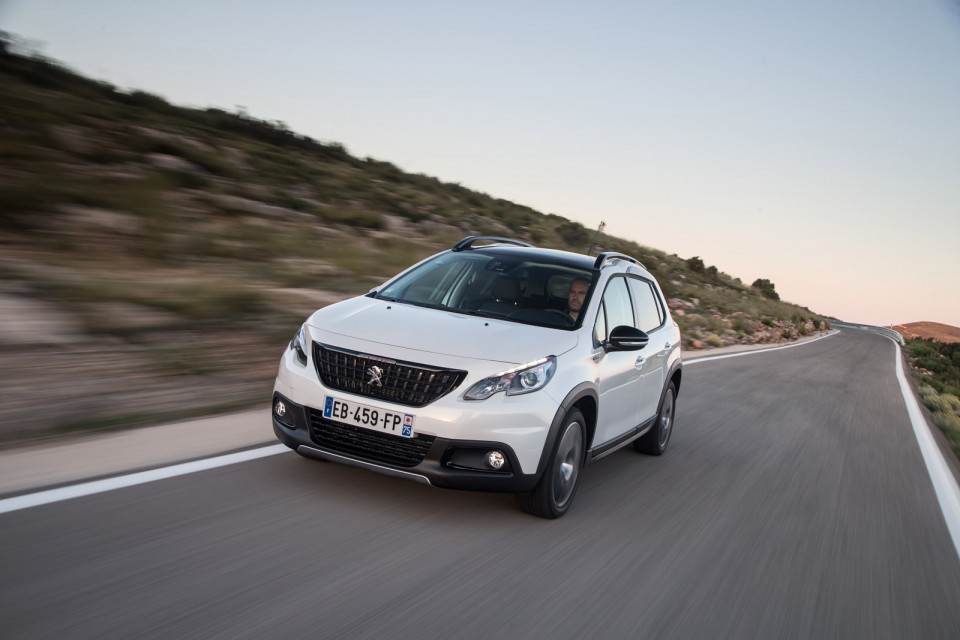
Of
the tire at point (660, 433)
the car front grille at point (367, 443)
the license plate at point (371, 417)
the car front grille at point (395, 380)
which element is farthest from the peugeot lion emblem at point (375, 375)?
the tire at point (660, 433)

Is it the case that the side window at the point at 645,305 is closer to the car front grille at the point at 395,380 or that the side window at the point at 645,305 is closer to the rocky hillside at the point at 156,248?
the car front grille at the point at 395,380

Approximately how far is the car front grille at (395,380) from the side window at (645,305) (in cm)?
259

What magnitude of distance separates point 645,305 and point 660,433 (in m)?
1.14

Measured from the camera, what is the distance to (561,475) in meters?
5.30

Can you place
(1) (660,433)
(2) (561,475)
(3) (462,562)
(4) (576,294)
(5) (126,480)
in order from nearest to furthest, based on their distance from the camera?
(3) (462,562), (5) (126,480), (2) (561,475), (4) (576,294), (1) (660,433)

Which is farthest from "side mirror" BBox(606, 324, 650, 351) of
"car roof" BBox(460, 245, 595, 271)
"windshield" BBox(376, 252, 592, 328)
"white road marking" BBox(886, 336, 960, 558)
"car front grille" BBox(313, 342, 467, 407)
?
"white road marking" BBox(886, 336, 960, 558)

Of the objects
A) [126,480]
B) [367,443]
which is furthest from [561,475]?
[126,480]

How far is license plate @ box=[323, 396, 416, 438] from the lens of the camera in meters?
4.73

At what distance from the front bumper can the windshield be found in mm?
1169

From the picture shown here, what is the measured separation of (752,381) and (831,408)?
2.15 m

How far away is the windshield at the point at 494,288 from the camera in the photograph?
19.4 ft

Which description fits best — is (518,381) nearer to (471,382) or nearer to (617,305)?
(471,382)

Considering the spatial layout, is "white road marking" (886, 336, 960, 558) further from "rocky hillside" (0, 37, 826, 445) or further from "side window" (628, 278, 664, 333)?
"rocky hillside" (0, 37, 826, 445)

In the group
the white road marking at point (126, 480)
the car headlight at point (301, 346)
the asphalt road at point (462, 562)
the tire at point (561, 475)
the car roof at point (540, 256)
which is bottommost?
the white road marking at point (126, 480)
